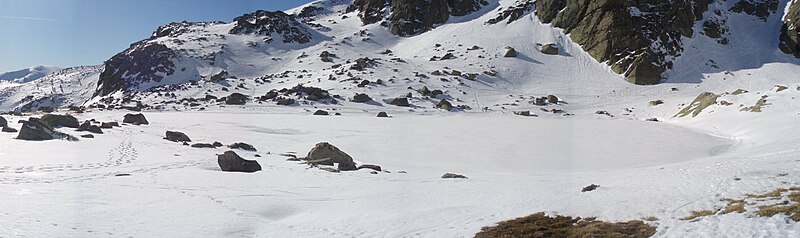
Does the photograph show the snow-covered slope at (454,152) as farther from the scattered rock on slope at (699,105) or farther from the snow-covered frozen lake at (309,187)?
the scattered rock on slope at (699,105)

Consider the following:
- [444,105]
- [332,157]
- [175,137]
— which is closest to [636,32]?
[444,105]

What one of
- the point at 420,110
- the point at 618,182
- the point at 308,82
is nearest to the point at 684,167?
the point at 618,182

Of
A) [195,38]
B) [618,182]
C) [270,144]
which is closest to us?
[618,182]

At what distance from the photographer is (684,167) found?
18.6 metres

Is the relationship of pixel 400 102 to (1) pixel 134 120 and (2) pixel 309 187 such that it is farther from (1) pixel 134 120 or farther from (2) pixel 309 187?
(2) pixel 309 187

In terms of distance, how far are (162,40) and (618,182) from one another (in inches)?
5526

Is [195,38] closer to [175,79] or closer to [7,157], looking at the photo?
[175,79]

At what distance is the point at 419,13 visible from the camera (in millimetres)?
137875

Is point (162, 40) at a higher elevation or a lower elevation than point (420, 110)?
higher

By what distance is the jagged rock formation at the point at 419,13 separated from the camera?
136500mm

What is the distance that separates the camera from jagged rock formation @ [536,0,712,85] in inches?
3337

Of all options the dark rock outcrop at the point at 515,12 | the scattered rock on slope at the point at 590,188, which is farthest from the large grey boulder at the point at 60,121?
the dark rock outcrop at the point at 515,12

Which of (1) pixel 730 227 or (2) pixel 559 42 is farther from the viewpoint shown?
(2) pixel 559 42

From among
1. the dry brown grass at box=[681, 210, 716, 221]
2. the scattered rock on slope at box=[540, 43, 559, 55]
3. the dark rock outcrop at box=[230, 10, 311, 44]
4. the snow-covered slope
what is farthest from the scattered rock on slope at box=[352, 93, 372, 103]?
the dark rock outcrop at box=[230, 10, 311, 44]
